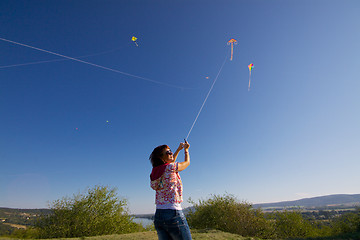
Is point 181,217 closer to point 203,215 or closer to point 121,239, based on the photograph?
point 121,239

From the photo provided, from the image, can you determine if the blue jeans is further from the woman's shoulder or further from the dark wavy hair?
the dark wavy hair

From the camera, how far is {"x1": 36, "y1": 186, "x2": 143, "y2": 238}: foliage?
83.7ft

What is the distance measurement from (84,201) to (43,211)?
5768mm

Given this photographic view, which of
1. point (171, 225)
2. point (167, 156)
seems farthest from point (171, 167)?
point (171, 225)

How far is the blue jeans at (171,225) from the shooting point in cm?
245

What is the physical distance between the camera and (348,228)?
2492 centimetres

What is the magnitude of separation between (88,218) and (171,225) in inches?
1270

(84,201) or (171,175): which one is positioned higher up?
(171,175)

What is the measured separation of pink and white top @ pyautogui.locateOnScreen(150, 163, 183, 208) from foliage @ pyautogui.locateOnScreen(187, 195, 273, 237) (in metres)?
27.2

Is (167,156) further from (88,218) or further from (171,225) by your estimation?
(88,218)

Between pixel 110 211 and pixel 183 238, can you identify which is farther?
pixel 110 211

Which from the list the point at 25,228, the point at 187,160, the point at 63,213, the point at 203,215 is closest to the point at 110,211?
the point at 63,213

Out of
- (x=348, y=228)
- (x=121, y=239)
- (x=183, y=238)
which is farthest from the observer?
(x=348, y=228)

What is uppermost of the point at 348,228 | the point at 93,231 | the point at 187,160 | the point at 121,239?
the point at 187,160
